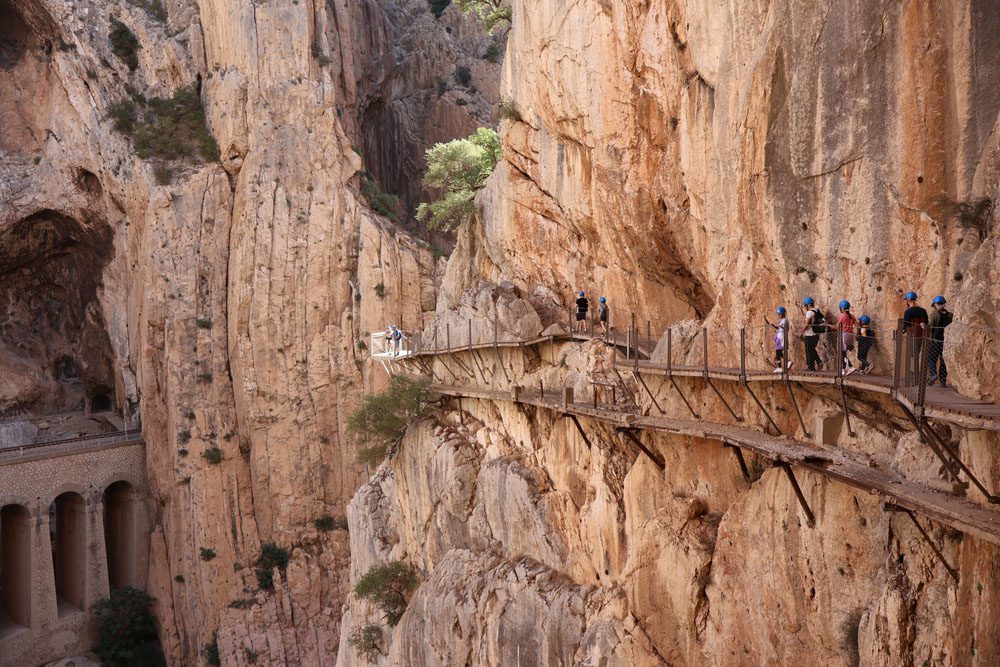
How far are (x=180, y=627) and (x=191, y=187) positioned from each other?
2326 centimetres

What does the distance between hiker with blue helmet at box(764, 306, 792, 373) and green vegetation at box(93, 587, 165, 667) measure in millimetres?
39550

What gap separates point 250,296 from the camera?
4331cm

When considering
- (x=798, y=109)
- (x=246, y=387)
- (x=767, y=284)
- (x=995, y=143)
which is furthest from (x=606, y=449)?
(x=246, y=387)

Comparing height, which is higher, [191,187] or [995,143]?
[191,187]

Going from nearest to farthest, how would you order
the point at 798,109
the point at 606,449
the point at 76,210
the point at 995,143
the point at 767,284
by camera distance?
the point at 995,143 → the point at 798,109 → the point at 767,284 → the point at 606,449 → the point at 76,210

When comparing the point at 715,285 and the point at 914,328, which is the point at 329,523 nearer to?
the point at 715,285

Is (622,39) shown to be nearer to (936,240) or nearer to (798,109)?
(798,109)

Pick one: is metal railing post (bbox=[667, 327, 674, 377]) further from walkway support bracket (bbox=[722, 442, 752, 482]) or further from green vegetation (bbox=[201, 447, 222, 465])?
green vegetation (bbox=[201, 447, 222, 465])

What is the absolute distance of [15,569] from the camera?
143ft

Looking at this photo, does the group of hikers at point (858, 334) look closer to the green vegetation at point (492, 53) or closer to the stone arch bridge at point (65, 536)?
the stone arch bridge at point (65, 536)

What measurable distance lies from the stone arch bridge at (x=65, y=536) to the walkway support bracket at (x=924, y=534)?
4229 cm

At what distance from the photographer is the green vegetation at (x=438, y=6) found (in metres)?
56.0

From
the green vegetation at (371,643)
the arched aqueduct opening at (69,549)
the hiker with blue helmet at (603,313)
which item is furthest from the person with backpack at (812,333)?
the arched aqueduct opening at (69,549)

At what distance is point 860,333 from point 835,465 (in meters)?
1.94
